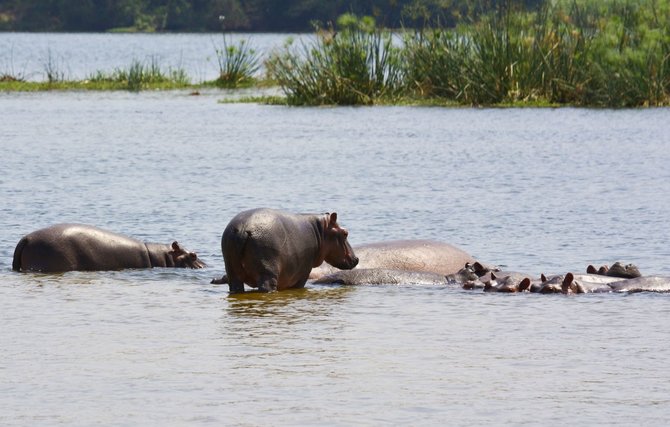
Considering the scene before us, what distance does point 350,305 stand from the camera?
9266 millimetres

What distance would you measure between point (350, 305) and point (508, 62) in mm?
19068

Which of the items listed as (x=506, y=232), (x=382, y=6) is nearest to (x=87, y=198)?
(x=506, y=232)

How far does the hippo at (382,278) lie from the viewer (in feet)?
33.7

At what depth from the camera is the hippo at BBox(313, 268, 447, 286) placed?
1026 centimetres

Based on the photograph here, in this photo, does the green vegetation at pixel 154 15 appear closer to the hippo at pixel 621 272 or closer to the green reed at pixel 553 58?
the green reed at pixel 553 58

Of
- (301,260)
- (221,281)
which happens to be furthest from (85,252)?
(301,260)

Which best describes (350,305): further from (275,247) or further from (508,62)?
(508,62)

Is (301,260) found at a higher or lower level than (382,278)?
higher

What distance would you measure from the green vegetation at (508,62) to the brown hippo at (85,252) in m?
16.8

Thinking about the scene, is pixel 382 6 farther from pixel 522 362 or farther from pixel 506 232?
pixel 522 362

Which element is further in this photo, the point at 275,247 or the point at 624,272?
the point at 624,272

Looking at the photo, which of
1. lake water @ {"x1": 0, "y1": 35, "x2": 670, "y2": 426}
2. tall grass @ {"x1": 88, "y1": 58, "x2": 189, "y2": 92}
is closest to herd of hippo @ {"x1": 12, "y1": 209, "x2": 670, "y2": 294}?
lake water @ {"x1": 0, "y1": 35, "x2": 670, "y2": 426}

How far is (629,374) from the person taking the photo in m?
7.04

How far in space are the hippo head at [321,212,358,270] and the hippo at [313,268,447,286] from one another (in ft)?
0.36
